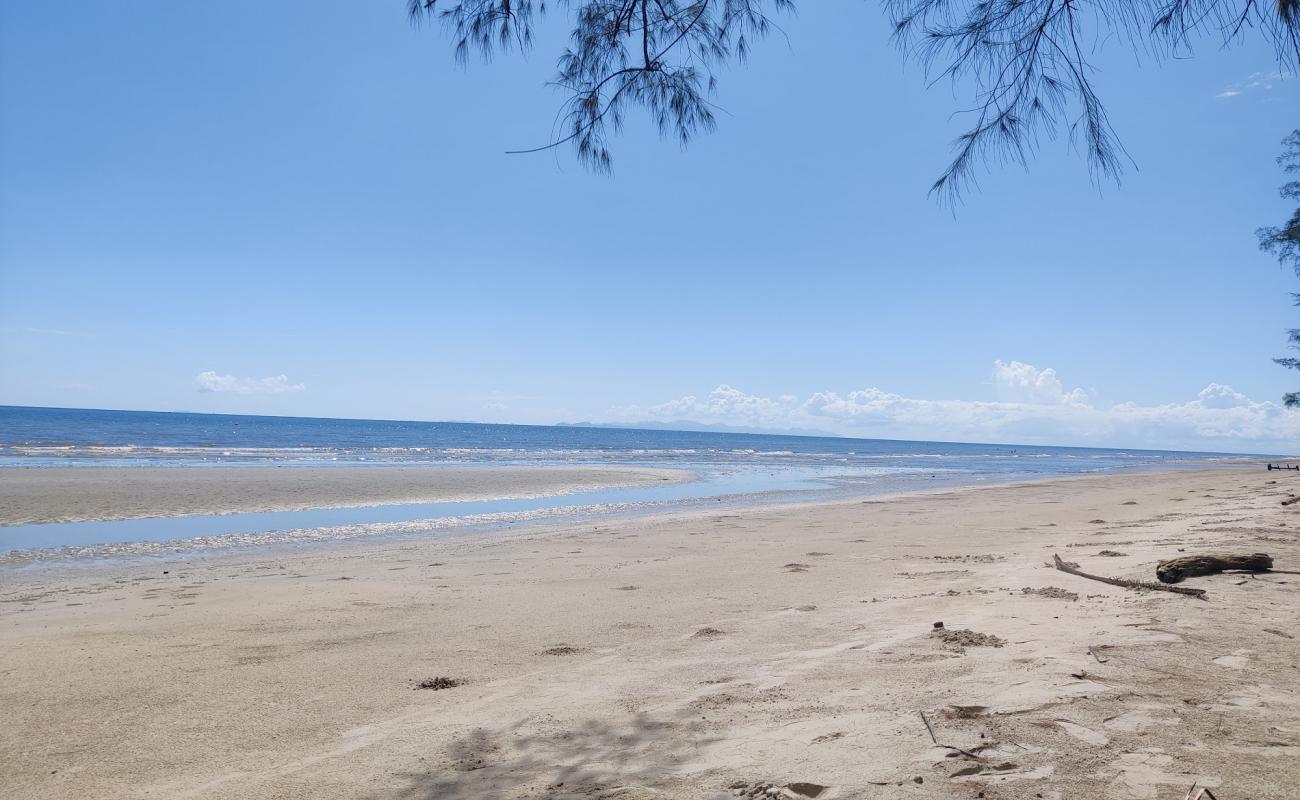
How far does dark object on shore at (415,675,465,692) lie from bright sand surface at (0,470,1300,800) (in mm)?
97

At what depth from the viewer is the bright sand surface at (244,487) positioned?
50.6 feet

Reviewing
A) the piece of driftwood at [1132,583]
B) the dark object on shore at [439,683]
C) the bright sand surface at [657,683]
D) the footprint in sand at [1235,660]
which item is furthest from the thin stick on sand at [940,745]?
the piece of driftwood at [1132,583]

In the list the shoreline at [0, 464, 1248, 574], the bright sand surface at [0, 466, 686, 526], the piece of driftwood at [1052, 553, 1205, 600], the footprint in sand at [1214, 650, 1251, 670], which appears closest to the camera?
the footprint in sand at [1214, 650, 1251, 670]

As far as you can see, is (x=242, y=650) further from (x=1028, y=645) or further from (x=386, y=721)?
(x=1028, y=645)

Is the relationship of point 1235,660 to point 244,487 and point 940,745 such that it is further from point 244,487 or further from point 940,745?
point 244,487

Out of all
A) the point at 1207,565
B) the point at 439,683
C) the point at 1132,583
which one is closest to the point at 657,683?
the point at 439,683

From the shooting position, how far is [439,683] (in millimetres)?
4465

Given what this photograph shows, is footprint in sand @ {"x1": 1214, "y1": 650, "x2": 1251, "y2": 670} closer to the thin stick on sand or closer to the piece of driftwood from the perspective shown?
the piece of driftwood

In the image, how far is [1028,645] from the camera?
4.40 meters

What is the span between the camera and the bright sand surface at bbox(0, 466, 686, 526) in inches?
607

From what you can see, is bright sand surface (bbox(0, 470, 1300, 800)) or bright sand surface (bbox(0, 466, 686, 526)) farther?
bright sand surface (bbox(0, 466, 686, 526))

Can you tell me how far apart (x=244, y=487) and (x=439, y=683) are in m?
18.6

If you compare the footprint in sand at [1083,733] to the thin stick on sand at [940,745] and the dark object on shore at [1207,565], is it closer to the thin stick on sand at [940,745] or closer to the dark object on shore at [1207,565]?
the thin stick on sand at [940,745]

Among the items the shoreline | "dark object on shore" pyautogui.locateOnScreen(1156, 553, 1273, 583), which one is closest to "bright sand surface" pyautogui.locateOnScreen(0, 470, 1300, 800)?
"dark object on shore" pyautogui.locateOnScreen(1156, 553, 1273, 583)
